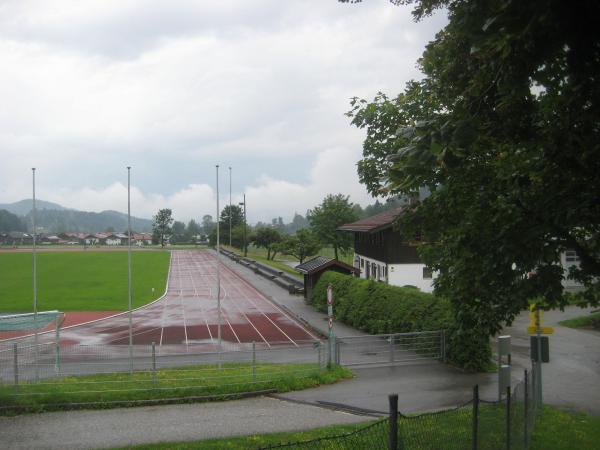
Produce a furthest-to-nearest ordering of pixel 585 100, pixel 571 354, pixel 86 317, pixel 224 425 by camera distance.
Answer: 1. pixel 86 317
2. pixel 571 354
3. pixel 224 425
4. pixel 585 100

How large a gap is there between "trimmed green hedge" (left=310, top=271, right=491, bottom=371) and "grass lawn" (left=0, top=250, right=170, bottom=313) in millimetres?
15247

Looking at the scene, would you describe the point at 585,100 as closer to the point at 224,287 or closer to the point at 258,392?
the point at 258,392

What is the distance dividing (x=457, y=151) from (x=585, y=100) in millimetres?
2038

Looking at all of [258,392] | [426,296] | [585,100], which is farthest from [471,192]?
[426,296]

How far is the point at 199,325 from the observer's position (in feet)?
100

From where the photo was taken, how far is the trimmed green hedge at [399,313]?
1809 centimetres

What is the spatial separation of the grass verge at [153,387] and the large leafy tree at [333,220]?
154ft

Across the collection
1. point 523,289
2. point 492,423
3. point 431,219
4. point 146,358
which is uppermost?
point 431,219

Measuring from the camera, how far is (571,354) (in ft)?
68.8

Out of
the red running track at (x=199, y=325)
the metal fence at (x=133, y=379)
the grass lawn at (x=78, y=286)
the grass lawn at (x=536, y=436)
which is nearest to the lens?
the grass lawn at (x=536, y=436)

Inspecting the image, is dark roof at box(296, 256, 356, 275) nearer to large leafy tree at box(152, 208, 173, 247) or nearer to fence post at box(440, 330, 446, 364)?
fence post at box(440, 330, 446, 364)

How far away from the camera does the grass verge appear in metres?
14.0

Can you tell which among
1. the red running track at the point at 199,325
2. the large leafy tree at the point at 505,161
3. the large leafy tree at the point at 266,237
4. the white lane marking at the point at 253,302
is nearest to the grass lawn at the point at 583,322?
the red running track at the point at 199,325

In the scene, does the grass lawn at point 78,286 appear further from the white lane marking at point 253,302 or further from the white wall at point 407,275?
the white wall at point 407,275
